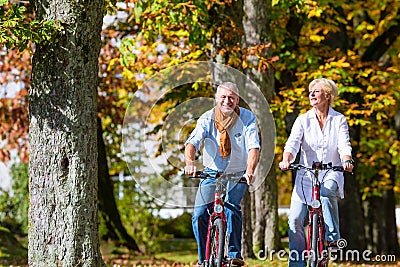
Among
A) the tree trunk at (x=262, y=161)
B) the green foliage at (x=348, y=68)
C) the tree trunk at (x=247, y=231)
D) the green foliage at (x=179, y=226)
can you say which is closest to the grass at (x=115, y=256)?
the tree trunk at (x=247, y=231)

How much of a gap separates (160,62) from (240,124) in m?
8.19

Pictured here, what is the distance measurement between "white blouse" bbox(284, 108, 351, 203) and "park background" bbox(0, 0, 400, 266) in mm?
1945

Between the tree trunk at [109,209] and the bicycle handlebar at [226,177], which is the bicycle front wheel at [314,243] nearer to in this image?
the bicycle handlebar at [226,177]

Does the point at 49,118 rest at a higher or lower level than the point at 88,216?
higher

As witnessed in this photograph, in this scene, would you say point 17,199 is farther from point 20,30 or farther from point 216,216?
point 216,216

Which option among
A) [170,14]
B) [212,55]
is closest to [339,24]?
[212,55]

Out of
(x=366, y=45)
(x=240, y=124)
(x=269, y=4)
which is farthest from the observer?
(x=366, y=45)

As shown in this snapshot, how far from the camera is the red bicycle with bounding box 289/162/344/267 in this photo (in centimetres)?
739

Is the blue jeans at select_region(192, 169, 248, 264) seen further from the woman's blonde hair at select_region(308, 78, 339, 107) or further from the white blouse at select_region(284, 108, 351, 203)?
the woman's blonde hair at select_region(308, 78, 339, 107)

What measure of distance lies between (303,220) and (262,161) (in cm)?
647

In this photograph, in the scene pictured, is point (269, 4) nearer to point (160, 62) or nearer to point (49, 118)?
point (160, 62)

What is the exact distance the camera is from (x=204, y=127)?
24.9ft

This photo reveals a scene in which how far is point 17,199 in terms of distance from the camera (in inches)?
723

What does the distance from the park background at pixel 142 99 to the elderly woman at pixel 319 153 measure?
1966 mm
